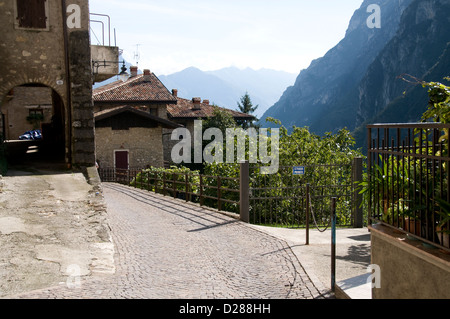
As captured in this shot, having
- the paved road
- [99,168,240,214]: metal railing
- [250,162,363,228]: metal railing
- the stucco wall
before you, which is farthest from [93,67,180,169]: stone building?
the stucco wall

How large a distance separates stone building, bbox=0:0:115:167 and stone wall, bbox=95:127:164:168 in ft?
58.5

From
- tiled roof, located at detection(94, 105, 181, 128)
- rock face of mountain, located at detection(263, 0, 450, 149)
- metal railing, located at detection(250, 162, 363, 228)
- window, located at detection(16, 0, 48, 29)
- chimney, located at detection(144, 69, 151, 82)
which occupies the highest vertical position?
rock face of mountain, located at detection(263, 0, 450, 149)

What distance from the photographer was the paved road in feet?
18.0

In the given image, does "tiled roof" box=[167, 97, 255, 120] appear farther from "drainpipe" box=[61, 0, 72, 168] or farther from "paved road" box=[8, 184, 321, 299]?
"paved road" box=[8, 184, 321, 299]

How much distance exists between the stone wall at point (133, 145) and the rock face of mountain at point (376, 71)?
28.7 metres

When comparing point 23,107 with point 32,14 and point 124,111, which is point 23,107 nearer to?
point 124,111

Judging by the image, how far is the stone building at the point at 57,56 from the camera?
11.3 metres

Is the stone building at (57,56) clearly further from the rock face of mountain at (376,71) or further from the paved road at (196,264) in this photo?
the rock face of mountain at (376,71)

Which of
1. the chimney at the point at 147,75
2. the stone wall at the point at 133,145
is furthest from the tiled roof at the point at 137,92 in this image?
the stone wall at the point at 133,145

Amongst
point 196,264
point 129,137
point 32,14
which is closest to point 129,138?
point 129,137
